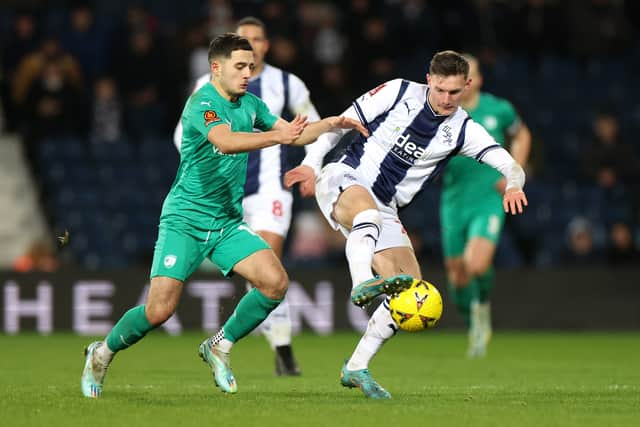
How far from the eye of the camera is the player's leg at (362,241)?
6773 millimetres

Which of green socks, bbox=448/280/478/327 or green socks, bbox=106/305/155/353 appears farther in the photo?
green socks, bbox=448/280/478/327

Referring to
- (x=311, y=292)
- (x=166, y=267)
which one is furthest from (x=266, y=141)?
(x=311, y=292)

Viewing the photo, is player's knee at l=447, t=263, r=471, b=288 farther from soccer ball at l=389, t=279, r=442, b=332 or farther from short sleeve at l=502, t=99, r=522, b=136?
soccer ball at l=389, t=279, r=442, b=332

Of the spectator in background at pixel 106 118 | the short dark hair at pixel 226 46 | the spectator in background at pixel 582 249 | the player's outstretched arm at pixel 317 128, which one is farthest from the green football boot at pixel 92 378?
the spectator in background at pixel 106 118

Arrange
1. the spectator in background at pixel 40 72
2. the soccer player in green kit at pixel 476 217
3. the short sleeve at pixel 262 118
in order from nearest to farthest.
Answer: the short sleeve at pixel 262 118
the soccer player in green kit at pixel 476 217
the spectator in background at pixel 40 72

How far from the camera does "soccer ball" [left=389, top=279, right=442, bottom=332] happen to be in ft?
23.6

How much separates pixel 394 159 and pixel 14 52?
33.7ft

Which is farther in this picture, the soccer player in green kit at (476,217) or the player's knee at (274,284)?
the soccer player in green kit at (476,217)

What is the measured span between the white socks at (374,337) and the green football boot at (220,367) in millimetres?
694

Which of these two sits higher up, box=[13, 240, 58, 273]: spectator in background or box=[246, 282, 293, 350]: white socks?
box=[246, 282, 293, 350]: white socks

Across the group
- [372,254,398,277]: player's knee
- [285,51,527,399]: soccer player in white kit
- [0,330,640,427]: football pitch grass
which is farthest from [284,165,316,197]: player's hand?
[0,330,640,427]: football pitch grass

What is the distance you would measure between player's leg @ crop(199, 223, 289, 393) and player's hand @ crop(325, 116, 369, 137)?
2.62 ft

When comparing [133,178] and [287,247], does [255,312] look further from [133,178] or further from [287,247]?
[133,178]

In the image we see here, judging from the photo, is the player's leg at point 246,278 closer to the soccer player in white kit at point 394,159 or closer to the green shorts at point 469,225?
the soccer player in white kit at point 394,159
